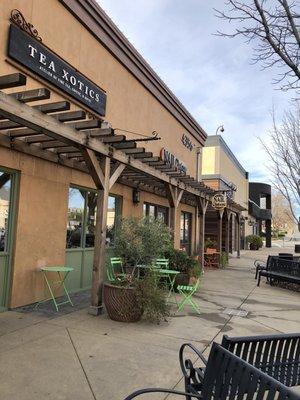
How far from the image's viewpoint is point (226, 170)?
27438mm

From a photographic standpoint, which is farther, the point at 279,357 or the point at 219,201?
the point at 219,201

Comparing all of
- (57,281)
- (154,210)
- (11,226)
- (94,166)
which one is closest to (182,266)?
(57,281)

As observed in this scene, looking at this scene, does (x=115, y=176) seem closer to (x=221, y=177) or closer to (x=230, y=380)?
(x=230, y=380)

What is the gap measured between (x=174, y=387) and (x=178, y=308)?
12.2ft

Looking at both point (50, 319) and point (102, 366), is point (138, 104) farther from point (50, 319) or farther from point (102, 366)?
point (102, 366)

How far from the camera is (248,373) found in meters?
2.51

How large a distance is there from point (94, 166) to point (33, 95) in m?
2.13

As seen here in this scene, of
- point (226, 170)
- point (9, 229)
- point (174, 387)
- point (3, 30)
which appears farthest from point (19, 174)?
point (226, 170)

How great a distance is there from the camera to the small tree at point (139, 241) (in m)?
7.39

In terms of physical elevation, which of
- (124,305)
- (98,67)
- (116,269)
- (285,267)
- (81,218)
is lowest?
(124,305)

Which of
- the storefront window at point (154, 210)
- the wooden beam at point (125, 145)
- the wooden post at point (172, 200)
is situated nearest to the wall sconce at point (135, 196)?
the storefront window at point (154, 210)

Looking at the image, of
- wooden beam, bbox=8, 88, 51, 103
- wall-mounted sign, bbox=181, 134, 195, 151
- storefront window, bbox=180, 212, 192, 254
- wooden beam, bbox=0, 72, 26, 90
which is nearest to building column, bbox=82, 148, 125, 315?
wooden beam, bbox=8, 88, 51, 103

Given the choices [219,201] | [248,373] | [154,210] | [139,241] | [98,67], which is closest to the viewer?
[248,373]

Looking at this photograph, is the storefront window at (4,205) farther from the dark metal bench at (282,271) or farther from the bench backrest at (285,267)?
the bench backrest at (285,267)
